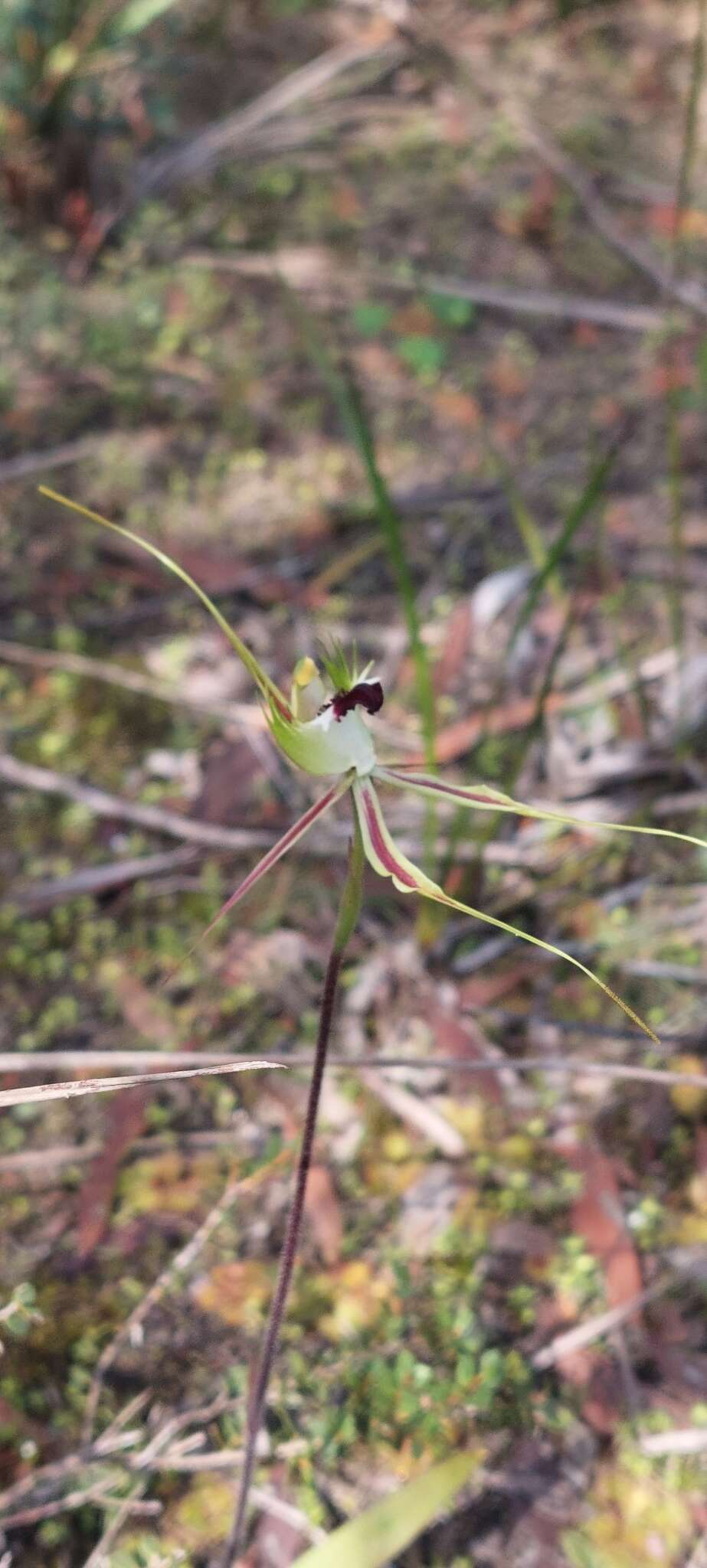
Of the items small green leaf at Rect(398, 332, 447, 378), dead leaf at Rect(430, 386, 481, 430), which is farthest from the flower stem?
small green leaf at Rect(398, 332, 447, 378)

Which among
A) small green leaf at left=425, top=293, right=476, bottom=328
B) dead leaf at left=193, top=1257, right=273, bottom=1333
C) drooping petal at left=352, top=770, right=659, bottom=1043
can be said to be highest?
small green leaf at left=425, top=293, right=476, bottom=328

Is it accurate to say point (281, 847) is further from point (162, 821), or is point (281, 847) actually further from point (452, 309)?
point (452, 309)

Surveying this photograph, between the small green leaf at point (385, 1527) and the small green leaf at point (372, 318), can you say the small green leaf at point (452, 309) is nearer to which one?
the small green leaf at point (372, 318)

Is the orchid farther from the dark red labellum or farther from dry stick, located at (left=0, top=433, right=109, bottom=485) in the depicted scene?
dry stick, located at (left=0, top=433, right=109, bottom=485)

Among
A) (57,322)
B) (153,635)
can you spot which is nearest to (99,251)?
(57,322)

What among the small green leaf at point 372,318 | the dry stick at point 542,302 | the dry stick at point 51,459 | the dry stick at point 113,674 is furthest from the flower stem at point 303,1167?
the dry stick at point 542,302

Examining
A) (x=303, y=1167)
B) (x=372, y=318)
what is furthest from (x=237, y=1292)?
(x=372, y=318)
